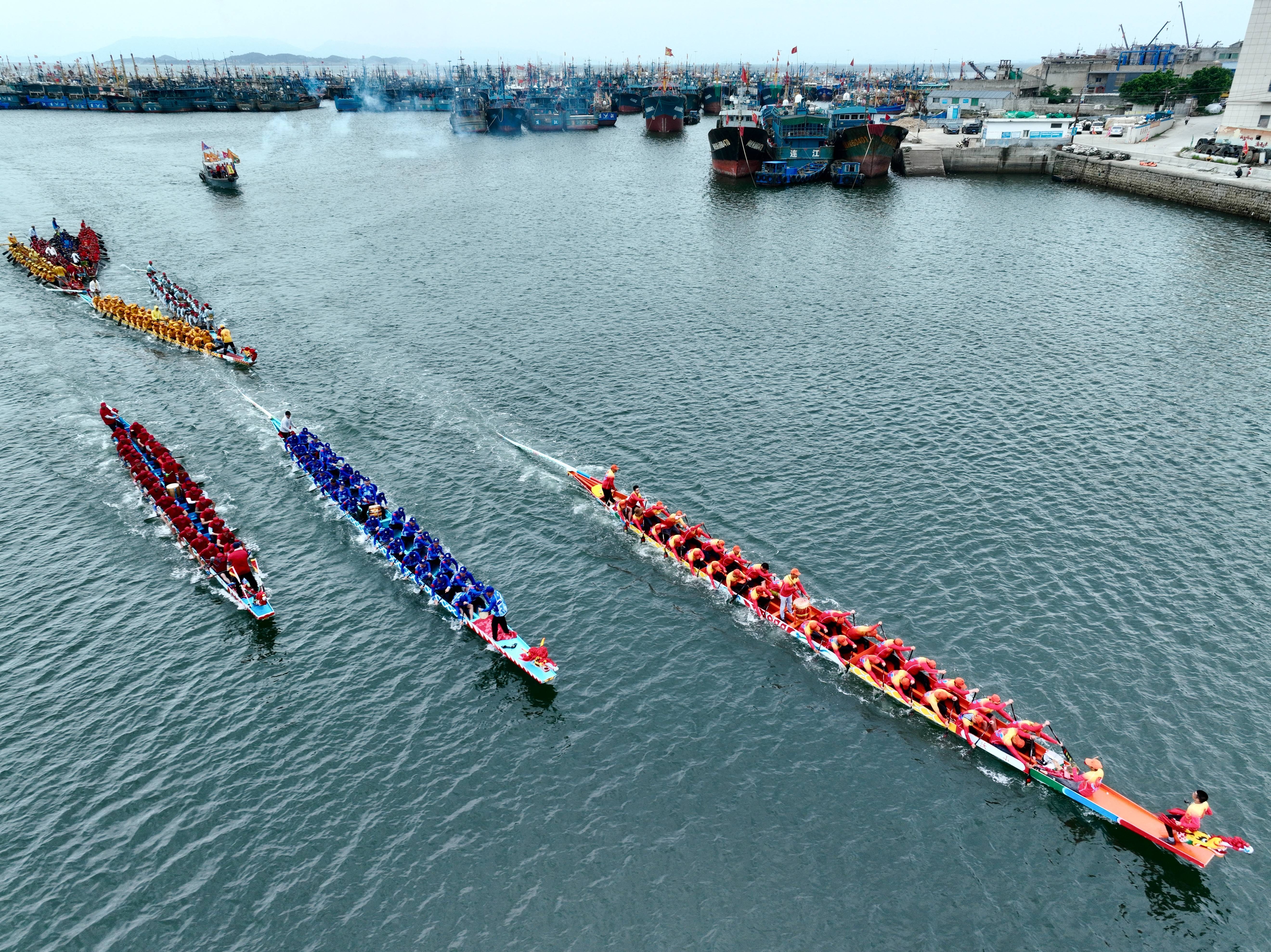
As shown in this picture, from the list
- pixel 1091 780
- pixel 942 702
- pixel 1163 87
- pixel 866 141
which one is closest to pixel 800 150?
pixel 866 141

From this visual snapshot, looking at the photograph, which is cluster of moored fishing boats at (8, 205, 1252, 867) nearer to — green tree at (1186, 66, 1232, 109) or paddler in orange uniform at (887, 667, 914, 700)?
paddler in orange uniform at (887, 667, 914, 700)

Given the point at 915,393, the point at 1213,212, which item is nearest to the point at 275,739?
the point at 915,393

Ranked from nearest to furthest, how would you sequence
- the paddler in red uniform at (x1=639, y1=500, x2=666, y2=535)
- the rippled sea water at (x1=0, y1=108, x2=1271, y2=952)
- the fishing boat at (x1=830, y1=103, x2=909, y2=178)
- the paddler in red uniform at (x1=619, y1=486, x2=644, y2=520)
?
the rippled sea water at (x1=0, y1=108, x2=1271, y2=952) → the paddler in red uniform at (x1=639, y1=500, x2=666, y2=535) → the paddler in red uniform at (x1=619, y1=486, x2=644, y2=520) → the fishing boat at (x1=830, y1=103, x2=909, y2=178)

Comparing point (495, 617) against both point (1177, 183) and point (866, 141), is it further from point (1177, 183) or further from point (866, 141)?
point (866, 141)

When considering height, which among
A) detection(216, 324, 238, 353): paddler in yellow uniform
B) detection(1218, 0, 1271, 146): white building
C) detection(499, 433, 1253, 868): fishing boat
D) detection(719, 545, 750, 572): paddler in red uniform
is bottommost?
detection(499, 433, 1253, 868): fishing boat

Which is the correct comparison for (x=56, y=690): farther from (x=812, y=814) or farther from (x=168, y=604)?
(x=812, y=814)

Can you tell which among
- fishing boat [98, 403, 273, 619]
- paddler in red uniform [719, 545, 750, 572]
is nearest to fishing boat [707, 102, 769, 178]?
fishing boat [98, 403, 273, 619]

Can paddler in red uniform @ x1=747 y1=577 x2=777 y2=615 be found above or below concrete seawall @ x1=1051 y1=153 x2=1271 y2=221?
below

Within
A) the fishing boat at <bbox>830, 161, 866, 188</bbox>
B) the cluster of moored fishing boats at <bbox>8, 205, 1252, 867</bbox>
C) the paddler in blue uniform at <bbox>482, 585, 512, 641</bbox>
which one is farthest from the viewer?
the fishing boat at <bbox>830, 161, 866, 188</bbox>

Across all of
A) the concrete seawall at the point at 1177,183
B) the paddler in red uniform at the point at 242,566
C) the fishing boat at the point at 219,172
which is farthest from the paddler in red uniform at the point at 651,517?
the fishing boat at the point at 219,172
